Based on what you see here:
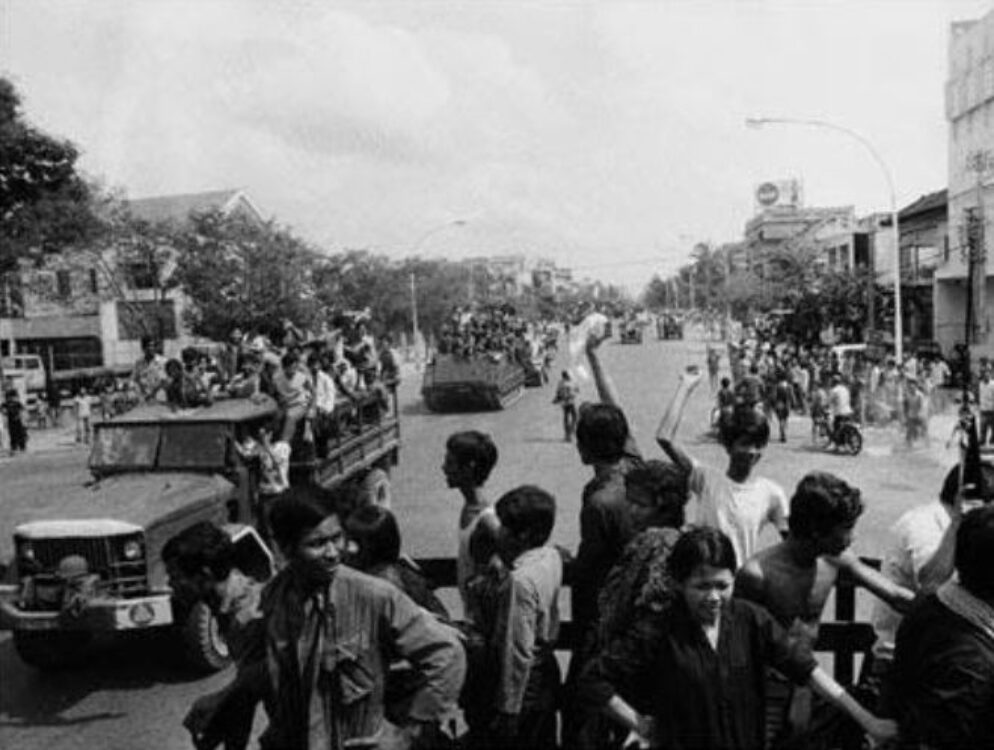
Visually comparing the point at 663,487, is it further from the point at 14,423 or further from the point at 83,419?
the point at 83,419

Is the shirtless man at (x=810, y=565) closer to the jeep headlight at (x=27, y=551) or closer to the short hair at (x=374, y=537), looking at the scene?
the short hair at (x=374, y=537)

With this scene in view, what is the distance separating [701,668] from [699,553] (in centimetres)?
34

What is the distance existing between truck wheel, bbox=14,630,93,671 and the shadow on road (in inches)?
2.7

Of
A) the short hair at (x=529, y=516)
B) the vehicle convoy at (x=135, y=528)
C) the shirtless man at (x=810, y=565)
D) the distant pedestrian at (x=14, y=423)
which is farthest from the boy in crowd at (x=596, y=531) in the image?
the distant pedestrian at (x=14, y=423)

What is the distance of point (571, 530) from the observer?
13.0m

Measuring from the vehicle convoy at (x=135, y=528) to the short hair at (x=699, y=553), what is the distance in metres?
2.89

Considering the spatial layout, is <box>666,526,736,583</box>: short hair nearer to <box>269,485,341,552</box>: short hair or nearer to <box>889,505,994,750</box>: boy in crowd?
<box>889,505,994,750</box>: boy in crowd

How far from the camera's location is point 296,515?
10.7 ft

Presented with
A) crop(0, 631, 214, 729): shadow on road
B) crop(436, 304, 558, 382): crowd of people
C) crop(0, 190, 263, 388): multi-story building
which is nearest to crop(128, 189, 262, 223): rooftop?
crop(0, 190, 263, 388): multi-story building

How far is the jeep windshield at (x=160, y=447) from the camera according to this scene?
1013 centimetres

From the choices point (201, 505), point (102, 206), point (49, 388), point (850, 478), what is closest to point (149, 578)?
point (201, 505)

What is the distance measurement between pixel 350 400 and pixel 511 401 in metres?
17.2

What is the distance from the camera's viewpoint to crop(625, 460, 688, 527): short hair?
13.6 feet

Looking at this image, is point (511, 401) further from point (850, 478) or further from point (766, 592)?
point (766, 592)
